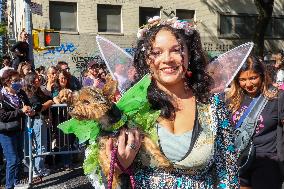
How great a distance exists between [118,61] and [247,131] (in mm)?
1652

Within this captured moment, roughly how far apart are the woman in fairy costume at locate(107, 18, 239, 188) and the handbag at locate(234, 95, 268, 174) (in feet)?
4.34

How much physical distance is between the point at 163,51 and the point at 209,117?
1.29ft

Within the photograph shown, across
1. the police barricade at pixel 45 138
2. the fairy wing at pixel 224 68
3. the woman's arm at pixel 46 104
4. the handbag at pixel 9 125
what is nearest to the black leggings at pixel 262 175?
the fairy wing at pixel 224 68

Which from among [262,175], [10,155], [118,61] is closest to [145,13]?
[10,155]

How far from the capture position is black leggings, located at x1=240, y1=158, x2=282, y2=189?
12.7 feet

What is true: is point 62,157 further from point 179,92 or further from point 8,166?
point 179,92

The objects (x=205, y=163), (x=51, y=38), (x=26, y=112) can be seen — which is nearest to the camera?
(x=205, y=163)

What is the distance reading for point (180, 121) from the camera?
84.7 inches

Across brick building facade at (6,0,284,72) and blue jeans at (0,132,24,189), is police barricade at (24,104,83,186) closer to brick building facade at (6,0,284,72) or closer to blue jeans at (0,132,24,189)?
blue jeans at (0,132,24,189)

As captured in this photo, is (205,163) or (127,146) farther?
(205,163)

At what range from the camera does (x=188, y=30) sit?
221cm

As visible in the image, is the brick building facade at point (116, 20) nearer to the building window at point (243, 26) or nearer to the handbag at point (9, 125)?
the building window at point (243, 26)

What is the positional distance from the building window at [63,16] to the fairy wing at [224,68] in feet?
55.5

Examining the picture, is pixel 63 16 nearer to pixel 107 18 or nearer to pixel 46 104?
pixel 107 18
